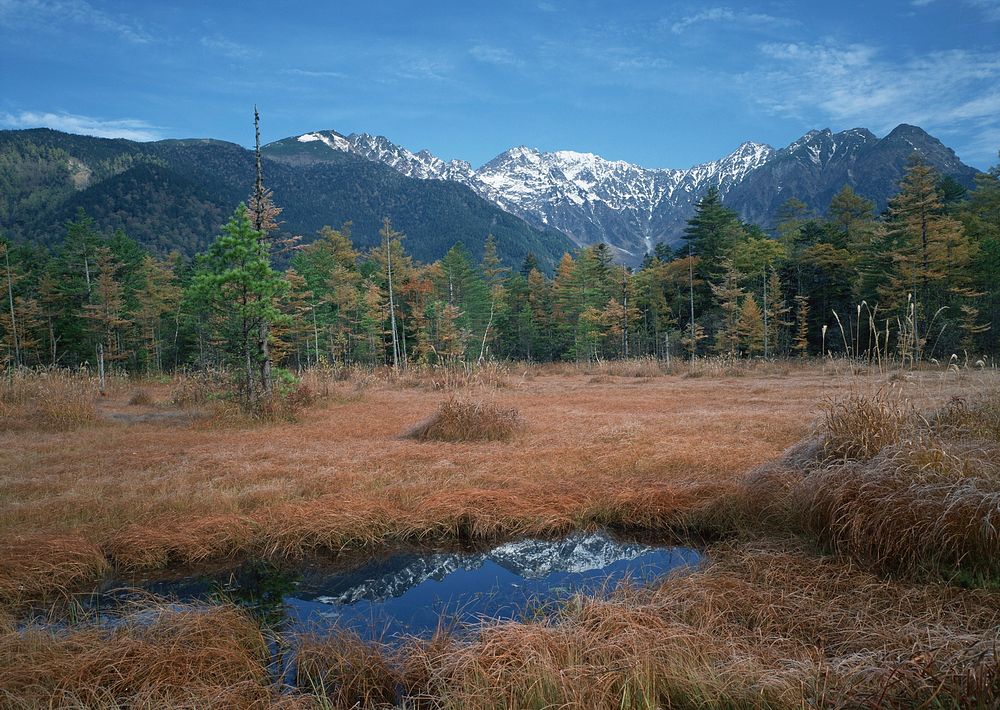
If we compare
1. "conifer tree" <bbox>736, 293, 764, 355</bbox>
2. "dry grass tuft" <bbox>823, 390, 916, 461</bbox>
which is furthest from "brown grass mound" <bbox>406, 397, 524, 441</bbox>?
"conifer tree" <bbox>736, 293, 764, 355</bbox>

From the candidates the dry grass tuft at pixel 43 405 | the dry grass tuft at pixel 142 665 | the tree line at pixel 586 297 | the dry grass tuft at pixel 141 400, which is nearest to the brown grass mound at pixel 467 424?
the dry grass tuft at pixel 142 665

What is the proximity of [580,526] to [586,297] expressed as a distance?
Answer: 3588cm

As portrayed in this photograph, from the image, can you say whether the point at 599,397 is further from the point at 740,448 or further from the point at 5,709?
the point at 5,709

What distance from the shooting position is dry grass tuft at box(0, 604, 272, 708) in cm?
255

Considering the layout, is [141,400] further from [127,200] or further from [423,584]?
[127,200]

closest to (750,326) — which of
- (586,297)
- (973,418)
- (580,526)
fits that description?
(586,297)

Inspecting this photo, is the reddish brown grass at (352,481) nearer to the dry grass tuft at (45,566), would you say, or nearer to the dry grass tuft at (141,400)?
the dry grass tuft at (45,566)

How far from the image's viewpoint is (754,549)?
432 centimetres

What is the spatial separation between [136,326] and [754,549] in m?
40.1

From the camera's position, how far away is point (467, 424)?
9.40 metres

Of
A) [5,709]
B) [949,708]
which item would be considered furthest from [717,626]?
[5,709]

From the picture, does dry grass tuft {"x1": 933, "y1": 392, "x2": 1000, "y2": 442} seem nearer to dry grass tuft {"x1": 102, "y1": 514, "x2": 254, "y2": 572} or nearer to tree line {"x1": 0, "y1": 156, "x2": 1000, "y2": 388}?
dry grass tuft {"x1": 102, "y1": 514, "x2": 254, "y2": 572}

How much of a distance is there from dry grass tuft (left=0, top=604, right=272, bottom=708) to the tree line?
17.1 m

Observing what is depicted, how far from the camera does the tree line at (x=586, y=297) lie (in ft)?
90.6
